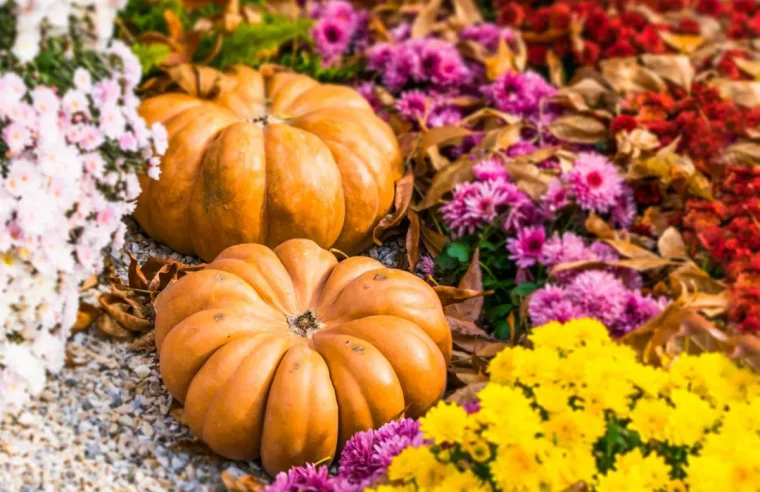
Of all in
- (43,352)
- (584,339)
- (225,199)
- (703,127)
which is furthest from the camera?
(703,127)

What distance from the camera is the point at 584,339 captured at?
1.97m

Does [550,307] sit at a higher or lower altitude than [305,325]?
lower

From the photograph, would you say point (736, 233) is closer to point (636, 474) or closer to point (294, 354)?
point (636, 474)

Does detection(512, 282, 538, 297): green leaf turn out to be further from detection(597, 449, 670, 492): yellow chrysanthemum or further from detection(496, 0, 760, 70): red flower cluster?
detection(496, 0, 760, 70): red flower cluster

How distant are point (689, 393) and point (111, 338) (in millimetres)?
1535

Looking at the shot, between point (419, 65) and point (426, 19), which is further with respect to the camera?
point (426, 19)

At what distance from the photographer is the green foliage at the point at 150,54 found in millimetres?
3002

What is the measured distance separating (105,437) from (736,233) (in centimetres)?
183

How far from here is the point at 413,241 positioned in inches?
113

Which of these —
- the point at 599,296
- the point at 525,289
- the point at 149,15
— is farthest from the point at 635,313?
the point at 149,15

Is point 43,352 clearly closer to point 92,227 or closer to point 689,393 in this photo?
point 92,227

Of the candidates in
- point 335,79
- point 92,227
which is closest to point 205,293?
point 92,227

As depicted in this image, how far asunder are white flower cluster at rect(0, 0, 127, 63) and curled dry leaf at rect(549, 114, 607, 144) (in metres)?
1.60

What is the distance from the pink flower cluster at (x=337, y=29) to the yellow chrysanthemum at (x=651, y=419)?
7.35ft
